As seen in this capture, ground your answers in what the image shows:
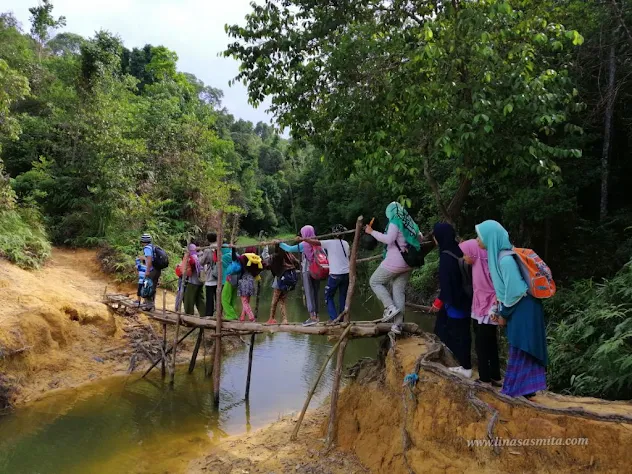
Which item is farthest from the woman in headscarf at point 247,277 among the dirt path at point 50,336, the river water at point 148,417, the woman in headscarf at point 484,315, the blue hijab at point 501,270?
the blue hijab at point 501,270

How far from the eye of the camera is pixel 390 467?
483 cm

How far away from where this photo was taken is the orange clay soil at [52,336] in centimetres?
822

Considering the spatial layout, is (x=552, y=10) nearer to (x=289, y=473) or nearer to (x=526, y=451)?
(x=526, y=451)

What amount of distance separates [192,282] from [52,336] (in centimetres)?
304

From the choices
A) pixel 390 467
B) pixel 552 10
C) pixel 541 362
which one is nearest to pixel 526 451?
pixel 541 362

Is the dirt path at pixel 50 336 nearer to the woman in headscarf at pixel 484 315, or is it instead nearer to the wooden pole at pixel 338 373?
the wooden pole at pixel 338 373

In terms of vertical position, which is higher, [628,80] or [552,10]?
[552,10]

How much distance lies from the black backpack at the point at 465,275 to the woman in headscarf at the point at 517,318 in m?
0.86

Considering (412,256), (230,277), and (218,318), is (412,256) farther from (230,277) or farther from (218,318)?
(230,277)

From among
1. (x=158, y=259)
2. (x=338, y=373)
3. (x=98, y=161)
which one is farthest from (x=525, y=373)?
(x=98, y=161)

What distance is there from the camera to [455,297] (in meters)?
4.85

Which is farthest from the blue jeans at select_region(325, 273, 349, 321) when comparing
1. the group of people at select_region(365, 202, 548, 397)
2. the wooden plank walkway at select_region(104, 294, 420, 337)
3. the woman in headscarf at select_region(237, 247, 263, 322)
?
the woman in headscarf at select_region(237, 247, 263, 322)

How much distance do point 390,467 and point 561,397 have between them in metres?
1.91

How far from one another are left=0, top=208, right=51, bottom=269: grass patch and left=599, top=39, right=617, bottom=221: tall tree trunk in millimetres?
14675
